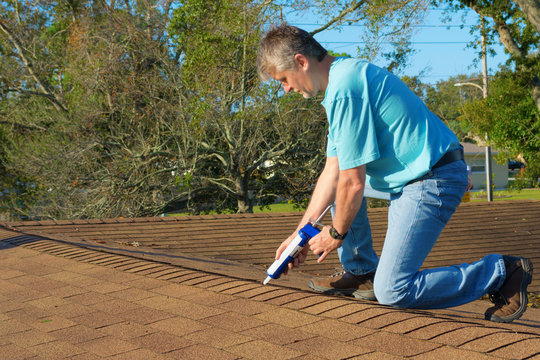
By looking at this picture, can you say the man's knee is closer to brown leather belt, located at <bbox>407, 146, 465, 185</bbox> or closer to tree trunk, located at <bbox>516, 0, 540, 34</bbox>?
brown leather belt, located at <bbox>407, 146, 465, 185</bbox>

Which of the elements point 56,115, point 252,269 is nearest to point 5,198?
point 56,115

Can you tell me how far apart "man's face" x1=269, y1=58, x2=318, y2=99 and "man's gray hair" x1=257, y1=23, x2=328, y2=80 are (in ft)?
0.08

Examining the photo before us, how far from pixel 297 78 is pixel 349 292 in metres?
1.52

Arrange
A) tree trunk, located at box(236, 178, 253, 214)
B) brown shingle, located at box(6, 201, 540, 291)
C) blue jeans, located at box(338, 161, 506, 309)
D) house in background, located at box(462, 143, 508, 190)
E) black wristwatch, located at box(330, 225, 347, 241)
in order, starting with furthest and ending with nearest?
house in background, located at box(462, 143, 508, 190) → tree trunk, located at box(236, 178, 253, 214) → brown shingle, located at box(6, 201, 540, 291) → blue jeans, located at box(338, 161, 506, 309) → black wristwatch, located at box(330, 225, 347, 241)

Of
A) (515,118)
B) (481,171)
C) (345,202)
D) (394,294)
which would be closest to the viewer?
(345,202)

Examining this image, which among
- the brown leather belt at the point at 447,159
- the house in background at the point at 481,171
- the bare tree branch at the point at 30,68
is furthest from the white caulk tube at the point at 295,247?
the house in background at the point at 481,171

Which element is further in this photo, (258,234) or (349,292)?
(258,234)

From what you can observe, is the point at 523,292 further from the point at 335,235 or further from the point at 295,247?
the point at 295,247

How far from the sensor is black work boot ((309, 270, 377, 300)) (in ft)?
11.8

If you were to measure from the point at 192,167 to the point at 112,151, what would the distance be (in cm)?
251

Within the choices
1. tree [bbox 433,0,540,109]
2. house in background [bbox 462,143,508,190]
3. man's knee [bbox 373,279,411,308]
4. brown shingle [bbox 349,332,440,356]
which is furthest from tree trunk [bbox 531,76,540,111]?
house in background [bbox 462,143,508,190]

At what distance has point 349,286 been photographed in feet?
12.0

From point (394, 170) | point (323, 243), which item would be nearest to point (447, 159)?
point (394, 170)

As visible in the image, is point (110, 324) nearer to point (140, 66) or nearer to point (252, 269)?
point (252, 269)
